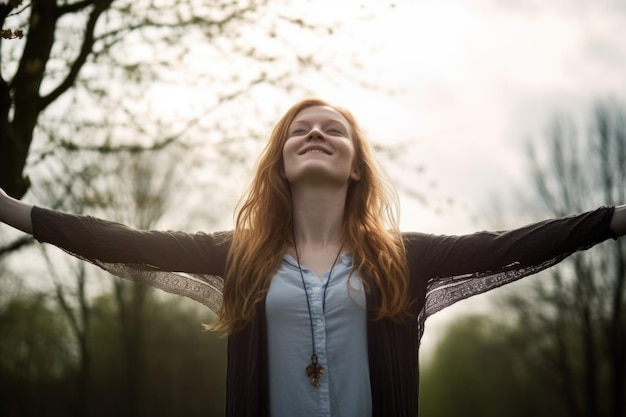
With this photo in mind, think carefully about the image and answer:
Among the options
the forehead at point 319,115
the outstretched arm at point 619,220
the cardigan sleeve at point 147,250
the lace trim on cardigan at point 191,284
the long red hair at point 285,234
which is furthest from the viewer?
the forehead at point 319,115

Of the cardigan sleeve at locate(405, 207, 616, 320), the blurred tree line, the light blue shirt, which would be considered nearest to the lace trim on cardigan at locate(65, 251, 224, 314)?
the light blue shirt

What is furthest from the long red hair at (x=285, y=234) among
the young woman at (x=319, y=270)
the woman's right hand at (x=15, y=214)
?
the woman's right hand at (x=15, y=214)

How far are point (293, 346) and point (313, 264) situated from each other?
0.39 metres

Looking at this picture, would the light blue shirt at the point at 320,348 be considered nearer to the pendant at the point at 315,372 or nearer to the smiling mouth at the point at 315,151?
the pendant at the point at 315,372

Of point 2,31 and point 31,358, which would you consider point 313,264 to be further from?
point 31,358

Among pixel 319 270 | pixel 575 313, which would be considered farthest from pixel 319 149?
pixel 575 313

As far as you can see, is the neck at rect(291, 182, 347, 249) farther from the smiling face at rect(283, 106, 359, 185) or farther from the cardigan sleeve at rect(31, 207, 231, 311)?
the cardigan sleeve at rect(31, 207, 231, 311)

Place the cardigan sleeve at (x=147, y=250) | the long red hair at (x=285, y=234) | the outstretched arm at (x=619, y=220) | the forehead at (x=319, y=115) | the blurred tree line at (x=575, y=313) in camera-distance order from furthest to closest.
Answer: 1. the blurred tree line at (x=575, y=313)
2. the forehead at (x=319, y=115)
3. the long red hair at (x=285, y=234)
4. the cardigan sleeve at (x=147, y=250)
5. the outstretched arm at (x=619, y=220)

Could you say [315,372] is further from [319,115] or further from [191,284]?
[319,115]

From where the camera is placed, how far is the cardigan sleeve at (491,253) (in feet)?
8.96

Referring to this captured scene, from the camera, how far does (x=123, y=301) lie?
54.1 ft

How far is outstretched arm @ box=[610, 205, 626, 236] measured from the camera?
269 cm

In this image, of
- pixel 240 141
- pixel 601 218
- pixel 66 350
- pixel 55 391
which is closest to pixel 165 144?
pixel 240 141

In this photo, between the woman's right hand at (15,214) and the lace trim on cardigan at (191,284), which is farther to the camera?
the lace trim on cardigan at (191,284)
